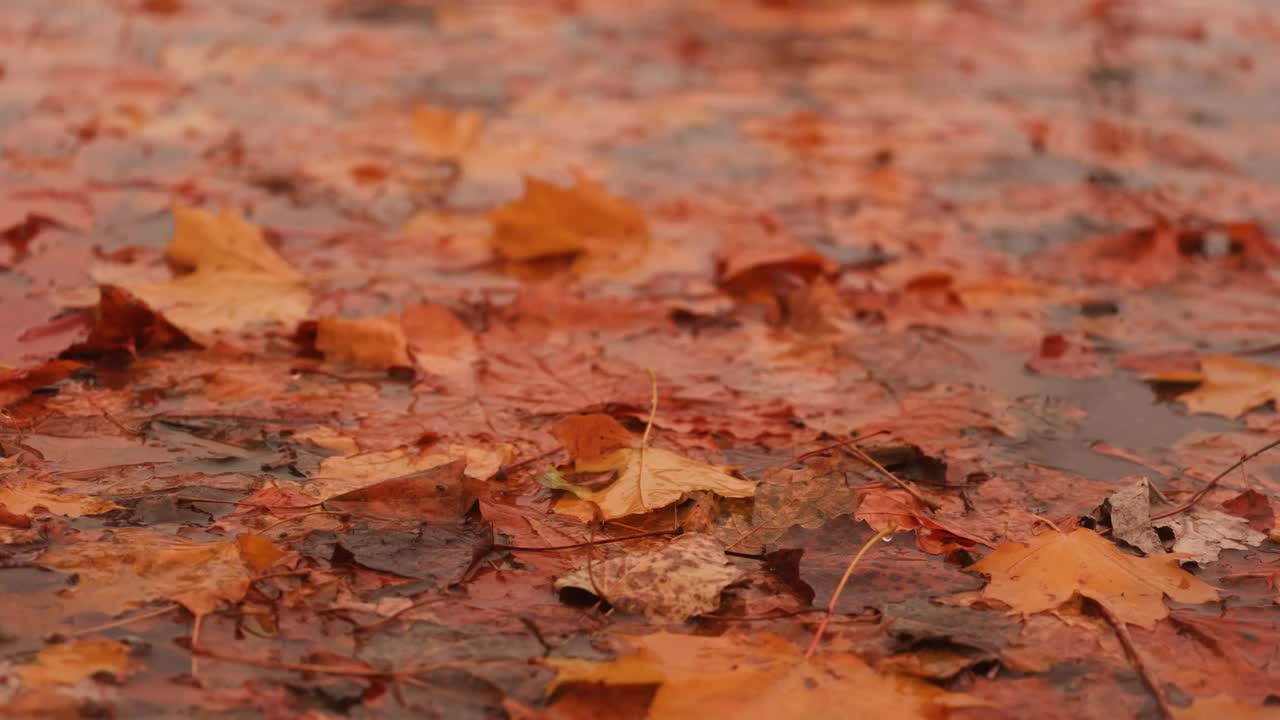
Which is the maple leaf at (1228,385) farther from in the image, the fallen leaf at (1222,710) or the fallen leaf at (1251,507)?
the fallen leaf at (1222,710)

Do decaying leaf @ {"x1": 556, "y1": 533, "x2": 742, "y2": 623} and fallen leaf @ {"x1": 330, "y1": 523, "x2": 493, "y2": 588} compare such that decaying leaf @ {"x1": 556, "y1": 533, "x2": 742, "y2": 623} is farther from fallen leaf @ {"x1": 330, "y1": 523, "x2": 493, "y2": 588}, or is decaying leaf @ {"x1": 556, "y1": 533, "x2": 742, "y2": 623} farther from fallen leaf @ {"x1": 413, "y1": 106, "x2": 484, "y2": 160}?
fallen leaf @ {"x1": 413, "y1": 106, "x2": 484, "y2": 160}

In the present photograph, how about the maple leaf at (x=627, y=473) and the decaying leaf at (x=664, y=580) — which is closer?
the decaying leaf at (x=664, y=580)

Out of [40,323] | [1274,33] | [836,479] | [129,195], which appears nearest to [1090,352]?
[836,479]

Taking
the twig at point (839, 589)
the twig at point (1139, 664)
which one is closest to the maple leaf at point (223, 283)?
the twig at point (839, 589)

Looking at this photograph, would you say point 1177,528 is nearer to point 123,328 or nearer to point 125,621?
point 125,621

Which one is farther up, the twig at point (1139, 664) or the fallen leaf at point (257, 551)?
the fallen leaf at point (257, 551)

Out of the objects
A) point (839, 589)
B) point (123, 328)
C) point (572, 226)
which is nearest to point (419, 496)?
point (839, 589)
